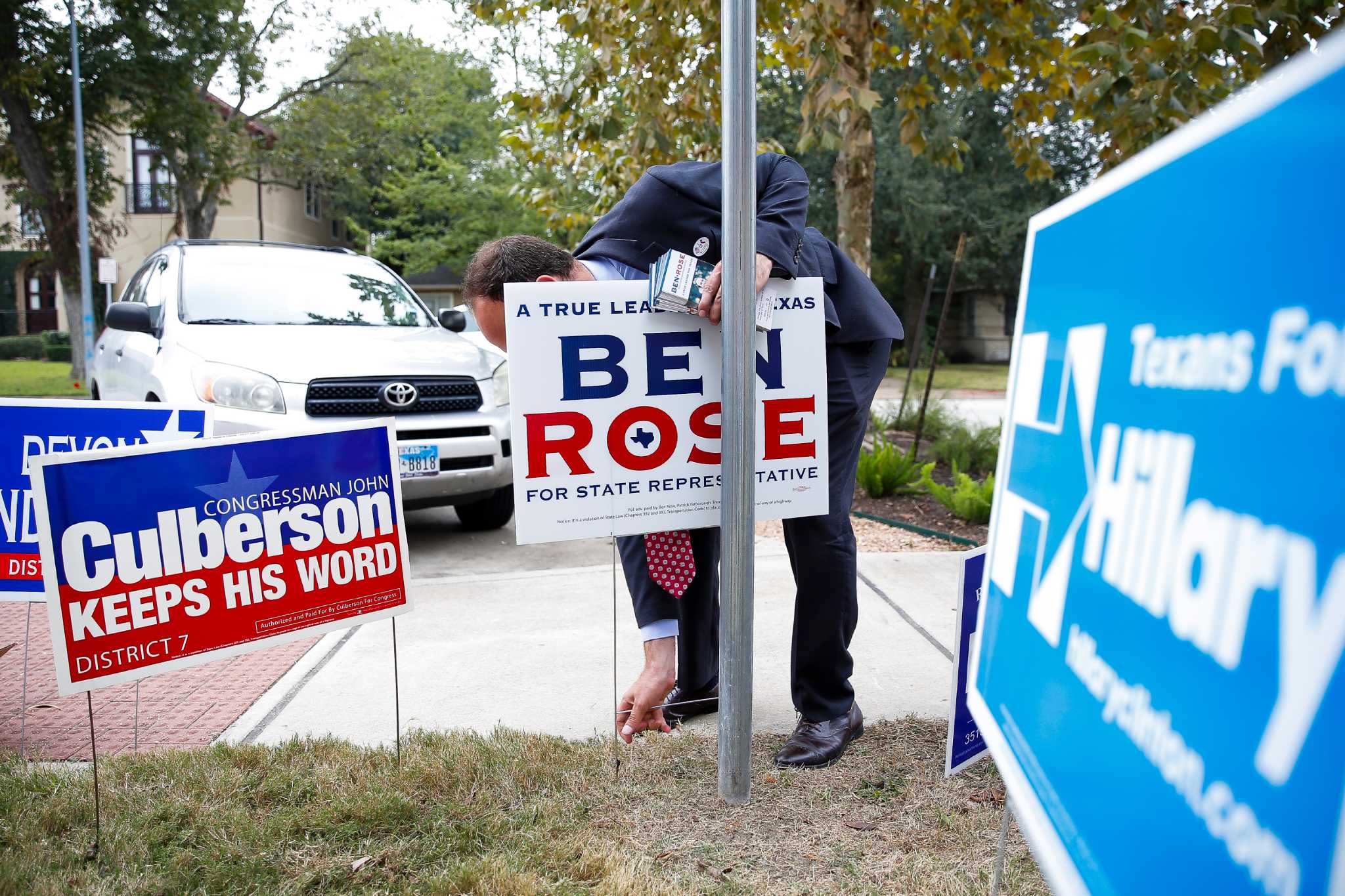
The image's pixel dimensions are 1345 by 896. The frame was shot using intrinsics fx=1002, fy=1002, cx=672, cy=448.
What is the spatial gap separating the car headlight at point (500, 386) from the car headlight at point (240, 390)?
1.19m

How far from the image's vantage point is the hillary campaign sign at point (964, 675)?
240cm

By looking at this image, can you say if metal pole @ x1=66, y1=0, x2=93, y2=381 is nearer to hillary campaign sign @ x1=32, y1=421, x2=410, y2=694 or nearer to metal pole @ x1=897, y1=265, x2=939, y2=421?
metal pole @ x1=897, y1=265, x2=939, y2=421

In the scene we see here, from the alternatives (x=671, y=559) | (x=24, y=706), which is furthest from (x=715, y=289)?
(x=24, y=706)

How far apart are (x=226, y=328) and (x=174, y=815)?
12.5 feet

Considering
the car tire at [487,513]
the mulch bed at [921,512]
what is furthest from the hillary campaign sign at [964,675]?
the car tire at [487,513]

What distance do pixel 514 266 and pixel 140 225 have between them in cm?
4079

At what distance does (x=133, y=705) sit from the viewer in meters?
3.46

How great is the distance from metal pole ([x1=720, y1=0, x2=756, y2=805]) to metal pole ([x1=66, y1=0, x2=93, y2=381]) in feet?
62.0

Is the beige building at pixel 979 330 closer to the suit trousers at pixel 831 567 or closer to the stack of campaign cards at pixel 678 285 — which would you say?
the suit trousers at pixel 831 567

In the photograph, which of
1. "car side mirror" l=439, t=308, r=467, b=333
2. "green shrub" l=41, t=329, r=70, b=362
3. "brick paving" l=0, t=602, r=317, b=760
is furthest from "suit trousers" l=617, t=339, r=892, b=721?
"green shrub" l=41, t=329, r=70, b=362

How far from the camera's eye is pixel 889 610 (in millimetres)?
4422

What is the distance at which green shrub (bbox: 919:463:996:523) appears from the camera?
6.26 meters

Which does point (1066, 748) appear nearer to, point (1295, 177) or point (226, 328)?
point (1295, 177)

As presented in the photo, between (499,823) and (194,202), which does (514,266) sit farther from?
(194,202)
